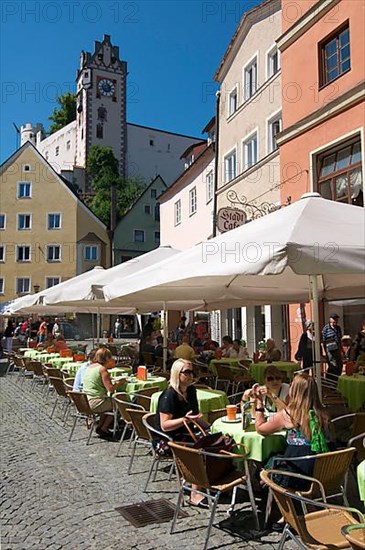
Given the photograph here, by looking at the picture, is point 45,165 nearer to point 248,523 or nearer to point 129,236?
point 129,236

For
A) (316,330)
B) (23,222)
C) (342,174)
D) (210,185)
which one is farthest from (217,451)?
(23,222)

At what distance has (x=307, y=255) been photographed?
15.0ft

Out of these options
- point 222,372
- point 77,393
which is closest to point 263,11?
point 222,372

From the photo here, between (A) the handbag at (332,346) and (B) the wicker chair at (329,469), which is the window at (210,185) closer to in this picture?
(A) the handbag at (332,346)

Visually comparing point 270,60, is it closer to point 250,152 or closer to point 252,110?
point 252,110

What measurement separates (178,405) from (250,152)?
1548 centimetres

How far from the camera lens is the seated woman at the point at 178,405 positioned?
223 inches

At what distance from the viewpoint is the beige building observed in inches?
696

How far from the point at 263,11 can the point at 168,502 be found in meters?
18.0

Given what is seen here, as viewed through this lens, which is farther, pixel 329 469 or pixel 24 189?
pixel 24 189

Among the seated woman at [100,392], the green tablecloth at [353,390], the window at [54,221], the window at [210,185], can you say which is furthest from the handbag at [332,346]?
the window at [54,221]

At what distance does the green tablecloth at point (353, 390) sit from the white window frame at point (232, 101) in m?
14.9

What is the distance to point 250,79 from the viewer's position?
20219mm

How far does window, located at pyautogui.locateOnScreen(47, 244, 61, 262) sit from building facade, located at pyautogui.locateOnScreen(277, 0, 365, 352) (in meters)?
33.5
